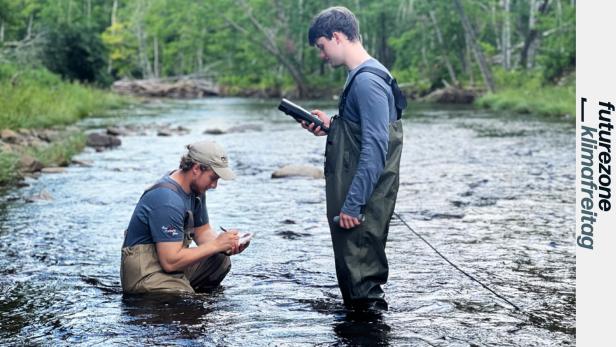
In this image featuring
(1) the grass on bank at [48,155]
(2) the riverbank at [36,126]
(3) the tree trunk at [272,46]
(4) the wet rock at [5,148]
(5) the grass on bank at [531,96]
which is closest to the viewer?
(1) the grass on bank at [48,155]

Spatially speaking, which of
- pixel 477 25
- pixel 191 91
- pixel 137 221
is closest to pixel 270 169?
pixel 137 221

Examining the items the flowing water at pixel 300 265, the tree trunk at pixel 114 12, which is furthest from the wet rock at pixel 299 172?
the tree trunk at pixel 114 12

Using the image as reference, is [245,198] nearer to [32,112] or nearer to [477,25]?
[32,112]

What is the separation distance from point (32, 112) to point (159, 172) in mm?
7876

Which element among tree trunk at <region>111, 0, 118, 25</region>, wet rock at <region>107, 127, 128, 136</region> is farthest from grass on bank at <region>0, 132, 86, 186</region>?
tree trunk at <region>111, 0, 118, 25</region>

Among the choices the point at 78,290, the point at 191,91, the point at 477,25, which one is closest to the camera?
the point at 78,290

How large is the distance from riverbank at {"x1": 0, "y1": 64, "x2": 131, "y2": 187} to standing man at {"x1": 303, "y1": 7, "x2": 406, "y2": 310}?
845cm

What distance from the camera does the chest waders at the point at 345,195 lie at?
544 cm

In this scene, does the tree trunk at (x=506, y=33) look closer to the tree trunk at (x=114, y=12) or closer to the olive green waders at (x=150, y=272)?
the olive green waders at (x=150, y=272)

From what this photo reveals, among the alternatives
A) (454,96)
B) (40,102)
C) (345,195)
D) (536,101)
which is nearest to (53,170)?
(40,102)

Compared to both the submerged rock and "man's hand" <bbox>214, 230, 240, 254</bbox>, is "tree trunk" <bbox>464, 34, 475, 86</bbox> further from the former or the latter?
"man's hand" <bbox>214, 230, 240, 254</bbox>

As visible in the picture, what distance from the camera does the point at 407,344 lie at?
5.36 meters

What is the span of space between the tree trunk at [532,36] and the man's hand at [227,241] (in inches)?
1512

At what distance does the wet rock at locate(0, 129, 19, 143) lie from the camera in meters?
16.5
